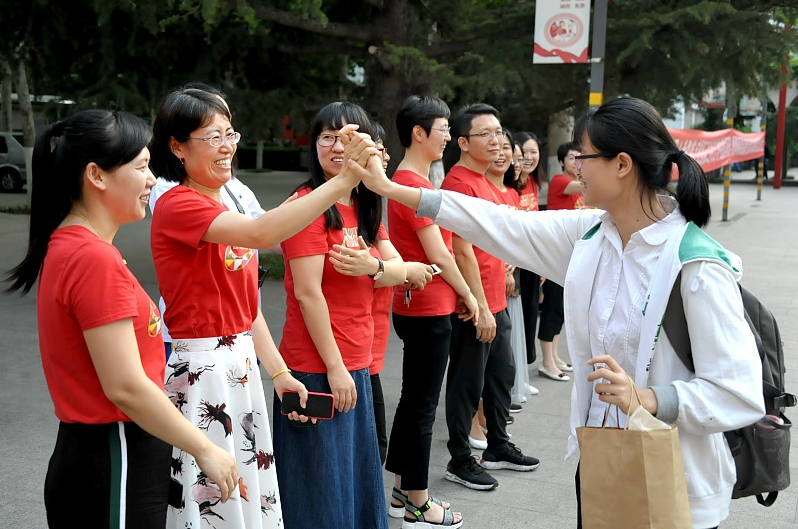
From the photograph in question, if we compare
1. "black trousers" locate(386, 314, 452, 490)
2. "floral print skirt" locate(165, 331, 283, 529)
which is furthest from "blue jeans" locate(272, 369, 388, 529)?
"black trousers" locate(386, 314, 452, 490)

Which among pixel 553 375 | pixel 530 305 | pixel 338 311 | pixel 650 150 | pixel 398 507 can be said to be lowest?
pixel 398 507

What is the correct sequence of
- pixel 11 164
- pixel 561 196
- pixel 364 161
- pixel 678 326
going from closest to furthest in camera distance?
pixel 678 326, pixel 364 161, pixel 561 196, pixel 11 164

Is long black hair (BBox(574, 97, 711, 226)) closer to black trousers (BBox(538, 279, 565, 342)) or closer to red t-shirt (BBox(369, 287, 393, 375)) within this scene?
red t-shirt (BBox(369, 287, 393, 375))

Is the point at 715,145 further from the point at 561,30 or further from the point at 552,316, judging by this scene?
the point at 552,316

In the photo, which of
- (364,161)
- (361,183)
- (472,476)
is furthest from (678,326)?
(472,476)

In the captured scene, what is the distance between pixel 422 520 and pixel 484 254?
1.49 m

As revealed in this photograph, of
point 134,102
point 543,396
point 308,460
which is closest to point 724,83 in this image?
point 543,396

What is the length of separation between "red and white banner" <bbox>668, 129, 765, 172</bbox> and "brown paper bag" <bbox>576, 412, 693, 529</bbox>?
11069 mm

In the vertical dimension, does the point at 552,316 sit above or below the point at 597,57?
below

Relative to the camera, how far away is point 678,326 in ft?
6.96

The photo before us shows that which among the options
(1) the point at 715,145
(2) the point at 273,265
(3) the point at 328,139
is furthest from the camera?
(1) the point at 715,145

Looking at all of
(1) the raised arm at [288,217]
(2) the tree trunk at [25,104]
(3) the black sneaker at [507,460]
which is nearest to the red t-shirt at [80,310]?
(1) the raised arm at [288,217]

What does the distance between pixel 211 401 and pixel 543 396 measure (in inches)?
156

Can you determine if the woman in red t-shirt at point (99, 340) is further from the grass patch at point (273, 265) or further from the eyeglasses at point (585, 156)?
the grass patch at point (273, 265)
